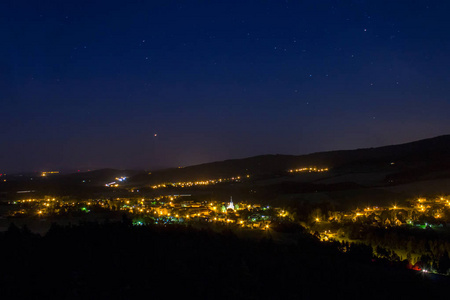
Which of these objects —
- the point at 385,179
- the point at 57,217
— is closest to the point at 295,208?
the point at 57,217

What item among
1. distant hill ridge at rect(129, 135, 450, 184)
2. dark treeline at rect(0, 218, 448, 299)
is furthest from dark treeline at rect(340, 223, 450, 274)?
distant hill ridge at rect(129, 135, 450, 184)

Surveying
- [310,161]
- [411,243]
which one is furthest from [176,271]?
[310,161]

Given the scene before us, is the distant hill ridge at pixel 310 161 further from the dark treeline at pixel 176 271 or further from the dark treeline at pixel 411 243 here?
the dark treeline at pixel 176 271

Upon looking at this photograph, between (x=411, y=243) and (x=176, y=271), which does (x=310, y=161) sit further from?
(x=176, y=271)

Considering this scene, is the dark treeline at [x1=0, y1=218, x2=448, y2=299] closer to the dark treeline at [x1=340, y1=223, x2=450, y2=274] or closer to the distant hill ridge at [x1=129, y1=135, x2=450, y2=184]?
the dark treeline at [x1=340, y1=223, x2=450, y2=274]

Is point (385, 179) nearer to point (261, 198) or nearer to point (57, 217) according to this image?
point (261, 198)

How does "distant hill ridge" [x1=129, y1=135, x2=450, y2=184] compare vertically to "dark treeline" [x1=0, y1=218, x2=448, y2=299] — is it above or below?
above
